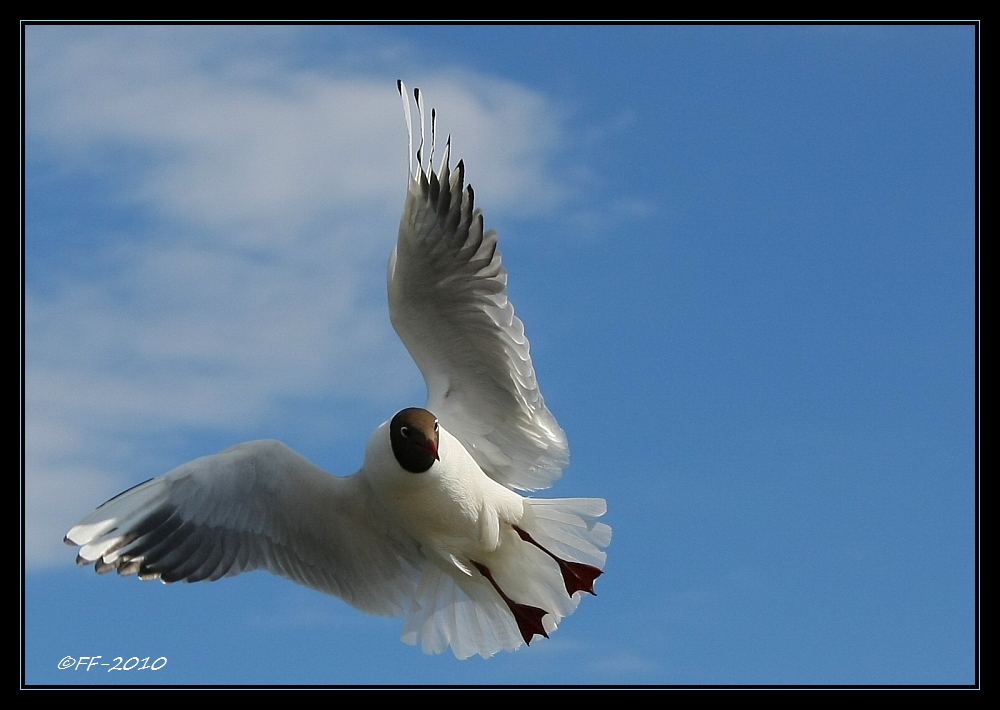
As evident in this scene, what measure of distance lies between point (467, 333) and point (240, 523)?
5.15 feet

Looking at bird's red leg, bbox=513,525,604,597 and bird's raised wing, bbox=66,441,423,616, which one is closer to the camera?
bird's raised wing, bbox=66,441,423,616

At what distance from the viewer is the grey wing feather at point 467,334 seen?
7707mm

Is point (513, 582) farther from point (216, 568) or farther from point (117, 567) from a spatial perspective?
point (117, 567)

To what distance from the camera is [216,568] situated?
8.11m

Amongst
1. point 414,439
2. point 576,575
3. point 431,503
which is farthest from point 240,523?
point 576,575

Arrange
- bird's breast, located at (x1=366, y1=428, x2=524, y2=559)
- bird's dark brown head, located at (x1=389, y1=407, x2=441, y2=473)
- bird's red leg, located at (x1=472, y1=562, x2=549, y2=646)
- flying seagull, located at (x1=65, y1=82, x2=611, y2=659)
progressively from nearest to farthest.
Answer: bird's dark brown head, located at (x1=389, y1=407, x2=441, y2=473) → bird's breast, located at (x1=366, y1=428, x2=524, y2=559) → flying seagull, located at (x1=65, y1=82, x2=611, y2=659) → bird's red leg, located at (x1=472, y1=562, x2=549, y2=646)

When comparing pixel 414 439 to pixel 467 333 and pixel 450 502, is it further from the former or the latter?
pixel 467 333

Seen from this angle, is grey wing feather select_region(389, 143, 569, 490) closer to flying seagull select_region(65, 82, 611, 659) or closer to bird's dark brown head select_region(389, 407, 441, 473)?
flying seagull select_region(65, 82, 611, 659)

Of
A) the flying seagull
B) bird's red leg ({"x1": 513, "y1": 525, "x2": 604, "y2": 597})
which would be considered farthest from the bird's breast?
bird's red leg ({"x1": 513, "y1": 525, "x2": 604, "y2": 597})

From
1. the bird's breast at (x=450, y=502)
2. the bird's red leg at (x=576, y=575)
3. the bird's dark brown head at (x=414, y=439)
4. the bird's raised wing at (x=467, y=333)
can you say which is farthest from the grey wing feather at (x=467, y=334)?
the bird's dark brown head at (x=414, y=439)

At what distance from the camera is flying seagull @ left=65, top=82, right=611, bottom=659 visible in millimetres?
7695

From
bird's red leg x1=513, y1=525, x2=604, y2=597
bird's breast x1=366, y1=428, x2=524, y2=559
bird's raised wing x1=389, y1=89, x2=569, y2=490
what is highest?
bird's raised wing x1=389, y1=89, x2=569, y2=490

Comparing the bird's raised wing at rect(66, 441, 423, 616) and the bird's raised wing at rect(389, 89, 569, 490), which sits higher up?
the bird's raised wing at rect(389, 89, 569, 490)
